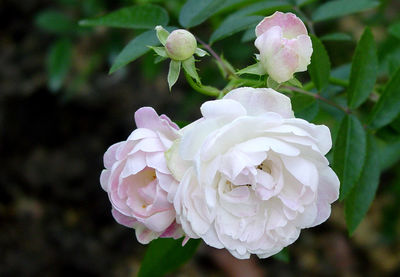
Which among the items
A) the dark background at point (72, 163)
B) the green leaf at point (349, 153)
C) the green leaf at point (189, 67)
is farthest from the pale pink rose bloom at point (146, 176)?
the dark background at point (72, 163)

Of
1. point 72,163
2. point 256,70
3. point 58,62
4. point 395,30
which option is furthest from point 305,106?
point 72,163

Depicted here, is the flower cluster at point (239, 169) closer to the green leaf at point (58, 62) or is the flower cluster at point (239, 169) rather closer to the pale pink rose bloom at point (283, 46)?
the pale pink rose bloom at point (283, 46)

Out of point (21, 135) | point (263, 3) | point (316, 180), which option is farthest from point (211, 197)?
point (21, 135)

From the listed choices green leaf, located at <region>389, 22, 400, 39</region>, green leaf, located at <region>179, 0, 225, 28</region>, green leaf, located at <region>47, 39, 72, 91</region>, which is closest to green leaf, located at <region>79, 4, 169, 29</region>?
green leaf, located at <region>179, 0, 225, 28</region>

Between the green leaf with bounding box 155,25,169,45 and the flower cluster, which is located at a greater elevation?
the green leaf with bounding box 155,25,169,45

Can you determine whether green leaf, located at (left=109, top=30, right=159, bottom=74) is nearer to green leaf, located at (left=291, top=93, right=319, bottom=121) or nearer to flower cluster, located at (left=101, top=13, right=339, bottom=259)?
flower cluster, located at (left=101, top=13, right=339, bottom=259)
